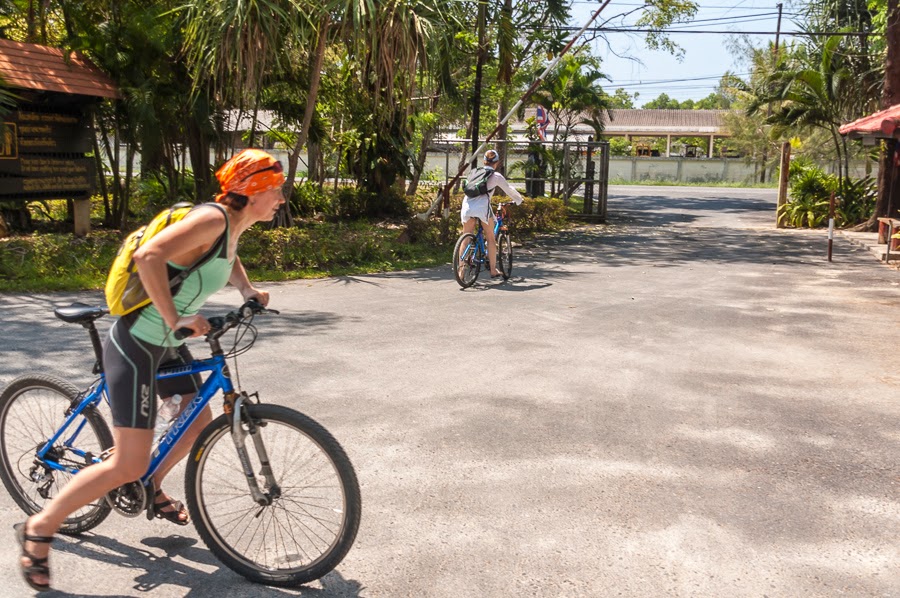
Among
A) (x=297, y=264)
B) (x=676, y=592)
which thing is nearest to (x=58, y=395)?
(x=676, y=592)

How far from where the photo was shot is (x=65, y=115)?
13.4 m

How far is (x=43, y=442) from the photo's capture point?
3.86m

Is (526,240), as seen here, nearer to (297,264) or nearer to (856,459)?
(297,264)

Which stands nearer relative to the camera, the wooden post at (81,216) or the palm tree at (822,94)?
the wooden post at (81,216)

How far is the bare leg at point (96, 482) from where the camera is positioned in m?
3.33

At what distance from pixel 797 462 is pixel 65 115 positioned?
1199 centimetres

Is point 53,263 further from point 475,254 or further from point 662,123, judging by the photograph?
point 662,123

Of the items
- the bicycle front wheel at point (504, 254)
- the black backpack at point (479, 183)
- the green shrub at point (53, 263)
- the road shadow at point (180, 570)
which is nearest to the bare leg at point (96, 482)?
the road shadow at point (180, 570)

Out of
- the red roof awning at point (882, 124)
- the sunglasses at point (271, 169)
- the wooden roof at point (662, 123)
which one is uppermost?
the wooden roof at point (662, 123)

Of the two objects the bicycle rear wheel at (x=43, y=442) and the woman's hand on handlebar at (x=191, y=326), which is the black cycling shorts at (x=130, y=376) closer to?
the woman's hand on handlebar at (x=191, y=326)

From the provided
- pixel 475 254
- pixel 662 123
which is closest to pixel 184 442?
pixel 475 254

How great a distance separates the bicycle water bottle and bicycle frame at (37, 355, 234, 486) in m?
0.07

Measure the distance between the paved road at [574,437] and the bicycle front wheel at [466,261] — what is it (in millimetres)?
240

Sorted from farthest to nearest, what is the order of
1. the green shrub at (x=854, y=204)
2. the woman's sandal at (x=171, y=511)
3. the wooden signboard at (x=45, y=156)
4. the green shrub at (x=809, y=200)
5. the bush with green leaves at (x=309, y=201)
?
the green shrub at (x=809, y=200) < the green shrub at (x=854, y=204) < the bush with green leaves at (x=309, y=201) < the wooden signboard at (x=45, y=156) < the woman's sandal at (x=171, y=511)
